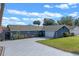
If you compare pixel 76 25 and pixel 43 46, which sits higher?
pixel 76 25

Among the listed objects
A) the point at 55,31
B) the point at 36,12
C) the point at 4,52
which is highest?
the point at 36,12

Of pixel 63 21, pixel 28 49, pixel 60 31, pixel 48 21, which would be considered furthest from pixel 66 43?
pixel 28 49

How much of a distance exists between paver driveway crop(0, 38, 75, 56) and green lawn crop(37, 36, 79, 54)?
0.08 m

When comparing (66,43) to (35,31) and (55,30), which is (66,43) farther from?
(35,31)

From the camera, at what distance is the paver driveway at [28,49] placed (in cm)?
526

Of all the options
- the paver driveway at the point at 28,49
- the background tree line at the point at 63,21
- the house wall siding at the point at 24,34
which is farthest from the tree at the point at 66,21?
the paver driveway at the point at 28,49

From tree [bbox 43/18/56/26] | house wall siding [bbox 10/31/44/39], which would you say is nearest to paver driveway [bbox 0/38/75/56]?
house wall siding [bbox 10/31/44/39]

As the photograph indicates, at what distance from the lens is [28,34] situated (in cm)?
536

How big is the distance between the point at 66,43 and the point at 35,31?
59 centimetres

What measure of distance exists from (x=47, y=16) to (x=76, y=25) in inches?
20.9

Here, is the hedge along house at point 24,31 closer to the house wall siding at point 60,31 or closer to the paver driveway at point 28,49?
the paver driveway at point 28,49

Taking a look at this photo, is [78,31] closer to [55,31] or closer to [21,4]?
[55,31]

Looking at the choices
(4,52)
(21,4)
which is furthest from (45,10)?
(4,52)

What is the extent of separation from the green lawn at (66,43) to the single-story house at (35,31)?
3.7 inches
